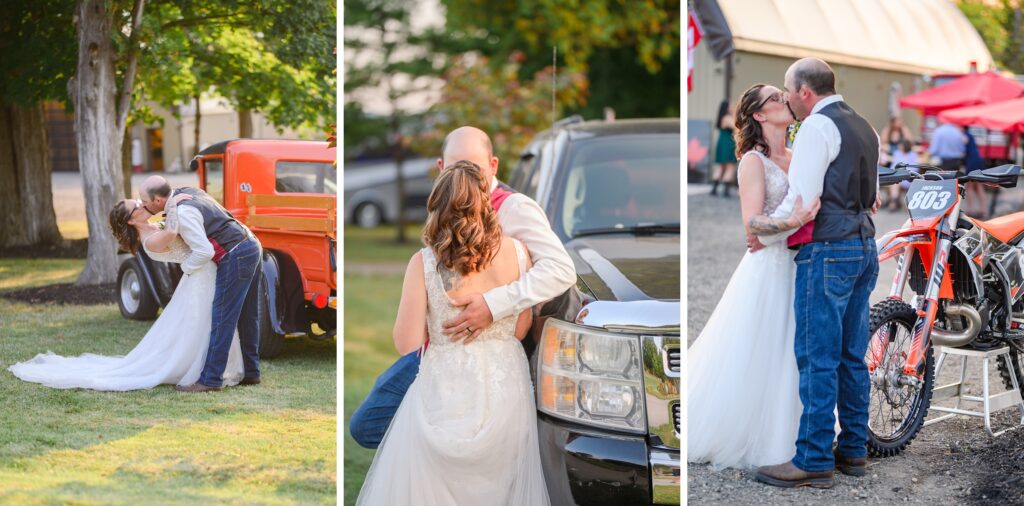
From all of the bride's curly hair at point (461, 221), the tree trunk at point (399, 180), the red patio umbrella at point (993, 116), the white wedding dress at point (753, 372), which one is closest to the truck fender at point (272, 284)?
the bride's curly hair at point (461, 221)

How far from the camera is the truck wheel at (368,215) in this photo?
20578 mm

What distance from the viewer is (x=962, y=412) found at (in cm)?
464

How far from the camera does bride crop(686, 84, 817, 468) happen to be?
414 cm

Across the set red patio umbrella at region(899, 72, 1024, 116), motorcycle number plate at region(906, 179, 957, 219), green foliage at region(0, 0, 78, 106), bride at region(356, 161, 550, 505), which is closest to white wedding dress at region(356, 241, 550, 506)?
bride at region(356, 161, 550, 505)

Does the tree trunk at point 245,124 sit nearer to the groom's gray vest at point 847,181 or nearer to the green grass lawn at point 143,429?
the green grass lawn at point 143,429

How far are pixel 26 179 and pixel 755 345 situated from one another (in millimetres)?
3375

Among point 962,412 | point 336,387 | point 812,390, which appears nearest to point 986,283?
point 962,412

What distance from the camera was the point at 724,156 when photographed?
9516 millimetres

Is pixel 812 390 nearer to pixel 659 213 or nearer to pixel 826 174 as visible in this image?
pixel 826 174

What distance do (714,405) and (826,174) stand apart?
113cm

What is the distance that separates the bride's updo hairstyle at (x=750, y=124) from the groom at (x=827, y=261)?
0.17 metres

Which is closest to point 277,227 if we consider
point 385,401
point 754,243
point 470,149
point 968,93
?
point 385,401

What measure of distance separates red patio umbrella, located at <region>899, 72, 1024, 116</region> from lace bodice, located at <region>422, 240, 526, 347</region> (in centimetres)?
965

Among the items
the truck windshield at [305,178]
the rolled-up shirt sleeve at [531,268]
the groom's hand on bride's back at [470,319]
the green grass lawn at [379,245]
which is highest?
the truck windshield at [305,178]
